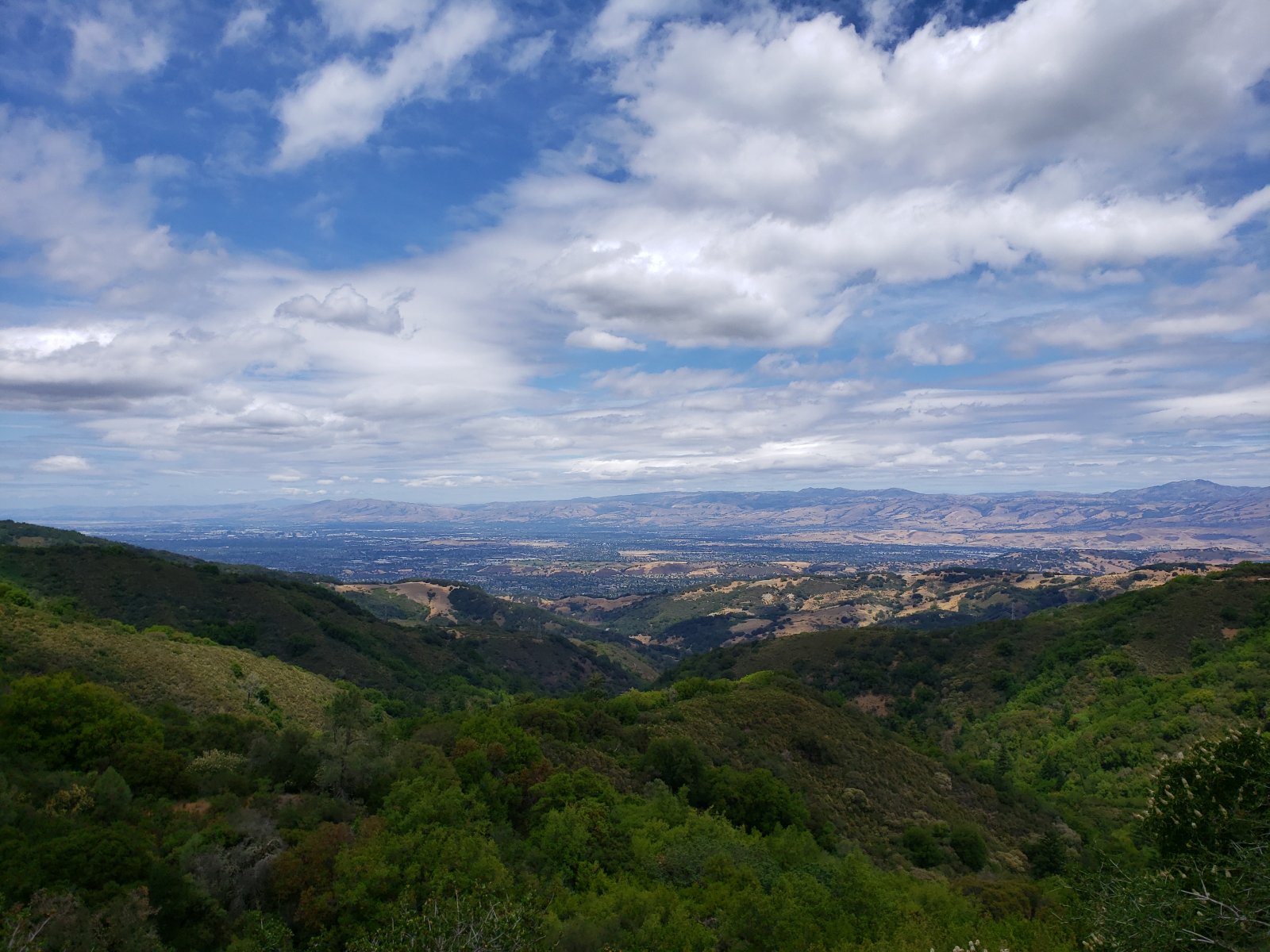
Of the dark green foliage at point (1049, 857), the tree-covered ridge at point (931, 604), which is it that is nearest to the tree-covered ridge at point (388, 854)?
the dark green foliage at point (1049, 857)

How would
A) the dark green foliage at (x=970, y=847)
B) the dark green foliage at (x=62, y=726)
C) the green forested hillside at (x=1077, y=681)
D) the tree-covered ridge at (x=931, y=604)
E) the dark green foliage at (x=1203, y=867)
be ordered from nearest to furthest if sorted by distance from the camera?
1. the dark green foliage at (x=1203, y=867)
2. the dark green foliage at (x=62, y=726)
3. the dark green foliage at (x=970, y=847)
4. the green forested hillside at (x=1077, y=681)
5. the tree-covered ridge at (x=931, y=604)

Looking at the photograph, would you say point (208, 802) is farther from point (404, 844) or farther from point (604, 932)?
point (604, 932)

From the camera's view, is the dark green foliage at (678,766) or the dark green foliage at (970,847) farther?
the dark green foliage at (678,766)

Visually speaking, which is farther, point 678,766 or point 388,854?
point 678,766

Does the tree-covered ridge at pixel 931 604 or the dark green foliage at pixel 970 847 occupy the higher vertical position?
the dark green foliage at pixel 970 847

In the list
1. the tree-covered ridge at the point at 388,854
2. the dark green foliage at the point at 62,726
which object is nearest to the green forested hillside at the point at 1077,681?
the tree-covered ridge at the point at 388,854

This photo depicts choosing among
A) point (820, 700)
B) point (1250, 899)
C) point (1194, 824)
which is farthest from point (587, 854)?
point (820, 700)

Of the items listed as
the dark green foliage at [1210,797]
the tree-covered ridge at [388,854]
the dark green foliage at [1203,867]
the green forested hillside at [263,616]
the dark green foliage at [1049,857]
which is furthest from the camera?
the green forested hillside at [263,616]

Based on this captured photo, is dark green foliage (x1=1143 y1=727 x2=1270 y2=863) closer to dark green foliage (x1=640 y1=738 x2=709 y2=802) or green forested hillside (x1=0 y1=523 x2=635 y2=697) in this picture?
dark green foliage (x1=640 y1=738 x2=709 y2=802)

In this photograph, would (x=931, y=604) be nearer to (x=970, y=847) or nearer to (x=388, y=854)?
(x=970, y=847)

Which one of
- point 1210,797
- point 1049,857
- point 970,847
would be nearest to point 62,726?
point 1210,797

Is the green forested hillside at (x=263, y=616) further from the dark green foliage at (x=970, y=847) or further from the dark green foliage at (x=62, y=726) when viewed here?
the dark green foliage at (x=970, y=847)

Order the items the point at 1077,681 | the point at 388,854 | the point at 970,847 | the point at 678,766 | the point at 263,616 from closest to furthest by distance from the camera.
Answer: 1. the point at 388,854
2. the point at 970,847
3. the point at 678,766
4. the point at 1077,681
5. the point at 263,616

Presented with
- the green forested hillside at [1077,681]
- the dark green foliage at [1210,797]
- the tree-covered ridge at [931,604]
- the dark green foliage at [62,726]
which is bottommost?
the tree-covered ridge at [931,604]
